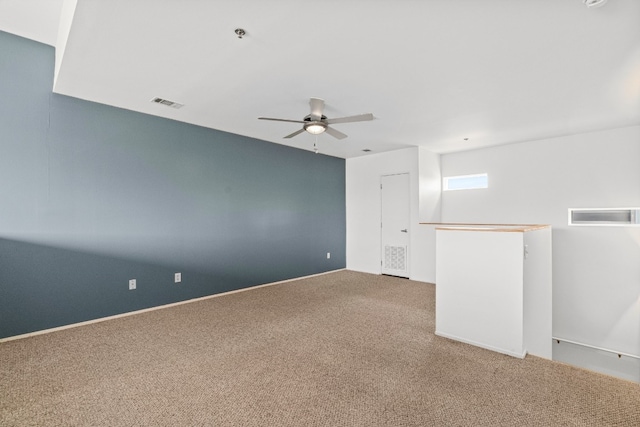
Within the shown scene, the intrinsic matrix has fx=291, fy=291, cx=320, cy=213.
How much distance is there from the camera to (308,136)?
5047mm

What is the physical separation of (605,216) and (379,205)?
3.61m

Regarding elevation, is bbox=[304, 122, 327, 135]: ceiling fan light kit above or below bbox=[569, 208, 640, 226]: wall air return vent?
above

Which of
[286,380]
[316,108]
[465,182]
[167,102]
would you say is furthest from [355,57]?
[465,182]

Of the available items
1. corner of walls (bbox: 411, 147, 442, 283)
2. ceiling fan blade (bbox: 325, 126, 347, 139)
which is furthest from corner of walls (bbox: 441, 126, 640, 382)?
ceiling fan blade (bbox: 325, 126, 347, 139)

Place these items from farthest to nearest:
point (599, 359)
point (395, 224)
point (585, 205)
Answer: point (395, 224) < point (585, 205) < point (599, 359)

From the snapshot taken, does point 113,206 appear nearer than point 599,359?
Yes

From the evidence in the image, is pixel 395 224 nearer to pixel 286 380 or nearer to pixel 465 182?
pixel 465 182

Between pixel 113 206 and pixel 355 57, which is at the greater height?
pixel 355 57

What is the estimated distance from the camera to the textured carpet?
182cm

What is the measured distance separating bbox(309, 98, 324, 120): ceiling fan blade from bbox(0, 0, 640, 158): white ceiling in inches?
4.2

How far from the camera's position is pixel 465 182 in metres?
5.91

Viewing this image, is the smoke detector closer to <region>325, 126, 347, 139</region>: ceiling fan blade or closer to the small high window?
<region>325, 126, 347, 139</region>: ceiling fan blade

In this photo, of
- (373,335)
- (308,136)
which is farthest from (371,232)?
(373,335)

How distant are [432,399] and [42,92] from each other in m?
4.76
